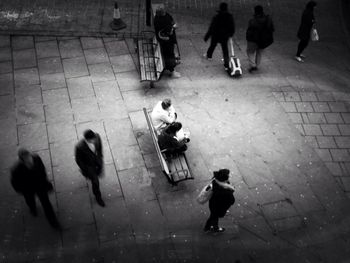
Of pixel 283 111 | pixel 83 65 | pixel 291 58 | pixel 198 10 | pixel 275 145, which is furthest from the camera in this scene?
pixel 198 10

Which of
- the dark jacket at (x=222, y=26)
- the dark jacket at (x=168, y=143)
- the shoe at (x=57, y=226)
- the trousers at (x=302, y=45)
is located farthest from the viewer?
the trousers at (x=302, y=45)

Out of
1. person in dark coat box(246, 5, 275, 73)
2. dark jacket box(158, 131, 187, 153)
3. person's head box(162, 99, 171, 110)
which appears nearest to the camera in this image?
dark jacket box(158, 131, 187, 153)

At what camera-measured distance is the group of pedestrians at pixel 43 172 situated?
550 centimetres

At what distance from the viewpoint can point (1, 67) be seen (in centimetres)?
920

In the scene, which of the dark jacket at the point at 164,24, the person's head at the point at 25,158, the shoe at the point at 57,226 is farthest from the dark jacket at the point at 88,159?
the dark jacket at the point at 164,24

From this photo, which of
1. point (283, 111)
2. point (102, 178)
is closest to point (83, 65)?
point (102, 178)

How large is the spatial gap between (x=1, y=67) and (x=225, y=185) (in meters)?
6.77

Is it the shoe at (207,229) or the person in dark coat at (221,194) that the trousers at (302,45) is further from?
the shoe at (207,229)

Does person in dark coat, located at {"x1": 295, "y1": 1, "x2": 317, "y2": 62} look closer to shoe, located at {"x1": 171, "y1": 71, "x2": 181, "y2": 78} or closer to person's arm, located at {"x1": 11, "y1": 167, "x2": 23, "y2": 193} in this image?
shoe, located at {"x1": 171, "y1": 71, "x2": 181, "y2": 78}

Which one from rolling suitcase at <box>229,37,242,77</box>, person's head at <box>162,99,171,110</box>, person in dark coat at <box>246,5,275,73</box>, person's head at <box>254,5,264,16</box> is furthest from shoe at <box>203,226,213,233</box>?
person's head at <box>254,5,264,16</box>

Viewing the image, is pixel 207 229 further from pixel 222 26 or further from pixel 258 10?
pixel 258 10

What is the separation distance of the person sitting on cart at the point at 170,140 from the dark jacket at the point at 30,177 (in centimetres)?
221

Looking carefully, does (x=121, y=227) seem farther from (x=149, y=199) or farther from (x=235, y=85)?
(x=235, y=85)

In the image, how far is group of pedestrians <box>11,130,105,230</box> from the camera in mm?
5500
